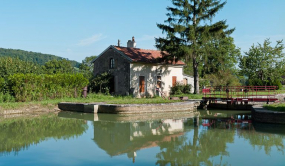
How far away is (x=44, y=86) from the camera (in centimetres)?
2138

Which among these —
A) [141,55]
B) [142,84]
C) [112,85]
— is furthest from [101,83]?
[141,55]

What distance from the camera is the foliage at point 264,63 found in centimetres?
4216

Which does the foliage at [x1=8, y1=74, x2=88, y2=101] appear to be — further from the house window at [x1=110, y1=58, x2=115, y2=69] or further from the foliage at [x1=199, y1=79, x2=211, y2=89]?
the foliage at [x1=199, y1=79, x2=211, y2=89]

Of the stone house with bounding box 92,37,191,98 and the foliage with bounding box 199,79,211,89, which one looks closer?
the stone house with bounding box 92,37,191,98

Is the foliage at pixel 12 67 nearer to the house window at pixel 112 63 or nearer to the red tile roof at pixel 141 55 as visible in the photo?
the house window at pixel 112 63

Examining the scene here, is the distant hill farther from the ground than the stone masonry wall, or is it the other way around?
the distant hill

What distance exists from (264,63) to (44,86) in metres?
33.0

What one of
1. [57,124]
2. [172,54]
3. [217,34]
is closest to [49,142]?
[57,124]

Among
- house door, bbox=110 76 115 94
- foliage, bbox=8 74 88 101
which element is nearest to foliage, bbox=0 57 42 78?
house door, bbox=110 76 115 94

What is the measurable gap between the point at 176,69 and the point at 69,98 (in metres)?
12.0

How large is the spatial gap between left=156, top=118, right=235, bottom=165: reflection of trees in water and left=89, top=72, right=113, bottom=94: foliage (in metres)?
16.2

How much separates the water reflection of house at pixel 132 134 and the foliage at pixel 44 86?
8469 millimetres

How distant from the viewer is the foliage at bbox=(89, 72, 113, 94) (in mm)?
26562

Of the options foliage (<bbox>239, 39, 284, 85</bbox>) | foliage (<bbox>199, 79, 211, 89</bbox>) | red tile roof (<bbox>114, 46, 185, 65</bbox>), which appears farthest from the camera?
foliage (<bbox>239, 39, 284, 85</bbox>)
